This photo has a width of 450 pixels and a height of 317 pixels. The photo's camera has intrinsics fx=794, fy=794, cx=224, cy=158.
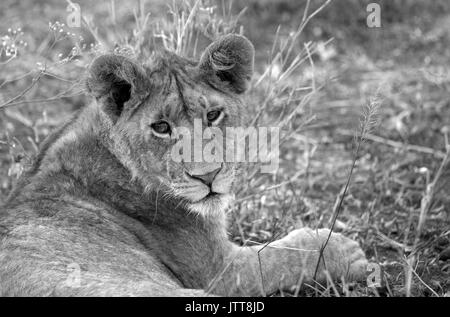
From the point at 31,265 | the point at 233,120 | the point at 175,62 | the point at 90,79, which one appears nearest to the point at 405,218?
the point at 233,120

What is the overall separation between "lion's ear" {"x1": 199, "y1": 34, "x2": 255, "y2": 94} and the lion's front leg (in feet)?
3.80

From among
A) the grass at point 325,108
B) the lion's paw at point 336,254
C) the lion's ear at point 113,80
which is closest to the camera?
the lion's ear at point 113,80

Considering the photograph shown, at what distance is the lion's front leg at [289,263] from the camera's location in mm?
5359

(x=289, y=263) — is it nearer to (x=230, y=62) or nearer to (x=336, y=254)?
(x=336, y=254)

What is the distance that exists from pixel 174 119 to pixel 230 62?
0.66 metres

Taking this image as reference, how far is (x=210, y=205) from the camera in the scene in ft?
17.1

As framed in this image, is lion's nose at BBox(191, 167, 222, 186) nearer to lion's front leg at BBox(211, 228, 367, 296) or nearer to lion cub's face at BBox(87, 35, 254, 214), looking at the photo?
lion cub's face at BBox(87, 35, 254, 214)

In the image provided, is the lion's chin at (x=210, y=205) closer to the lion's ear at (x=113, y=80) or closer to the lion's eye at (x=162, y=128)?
the lion's eye at (x=162, y=128)

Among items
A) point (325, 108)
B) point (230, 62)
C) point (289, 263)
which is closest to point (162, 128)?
point (230, 62)

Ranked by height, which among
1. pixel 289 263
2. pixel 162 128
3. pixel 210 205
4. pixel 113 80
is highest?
pixel 113 80

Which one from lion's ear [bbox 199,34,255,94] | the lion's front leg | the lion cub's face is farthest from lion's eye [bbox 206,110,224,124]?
the lion's front leg

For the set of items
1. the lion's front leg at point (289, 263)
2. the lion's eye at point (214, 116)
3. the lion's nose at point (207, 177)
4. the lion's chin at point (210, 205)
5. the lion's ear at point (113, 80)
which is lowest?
the lion's front leg at point (289, 263)

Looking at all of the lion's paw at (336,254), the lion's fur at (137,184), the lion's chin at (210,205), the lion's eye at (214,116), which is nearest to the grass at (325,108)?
the lion's paw at (336,254)
